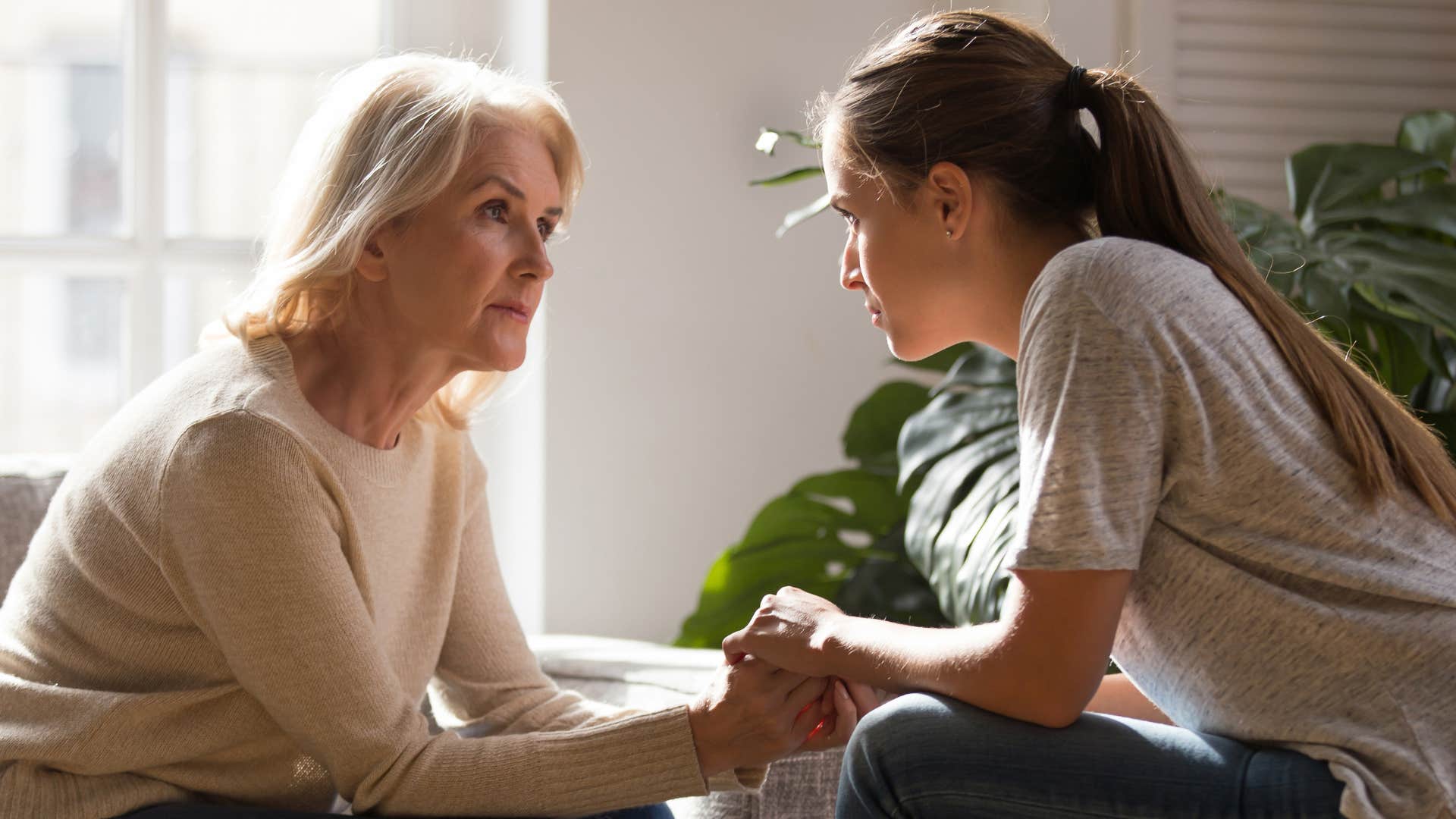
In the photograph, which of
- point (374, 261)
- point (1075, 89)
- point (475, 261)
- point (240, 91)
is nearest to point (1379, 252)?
point (1075, 89)

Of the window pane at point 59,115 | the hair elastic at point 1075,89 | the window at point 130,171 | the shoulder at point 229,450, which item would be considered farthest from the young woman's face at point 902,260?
the window pane at point 59,115

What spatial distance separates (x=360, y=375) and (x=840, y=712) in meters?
0.62

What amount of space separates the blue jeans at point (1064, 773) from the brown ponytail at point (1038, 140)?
314mm

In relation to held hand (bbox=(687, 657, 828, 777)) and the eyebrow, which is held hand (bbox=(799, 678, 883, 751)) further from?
the eyebrow

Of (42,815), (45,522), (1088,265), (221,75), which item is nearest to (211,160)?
(221,75)

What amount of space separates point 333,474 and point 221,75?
4.81ft

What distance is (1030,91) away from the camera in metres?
1.26

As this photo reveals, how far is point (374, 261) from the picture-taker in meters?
1.48

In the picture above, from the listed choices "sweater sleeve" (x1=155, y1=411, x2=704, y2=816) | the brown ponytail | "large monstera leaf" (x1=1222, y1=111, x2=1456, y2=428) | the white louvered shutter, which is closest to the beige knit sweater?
"sweater sleeve" (x1=155, y1=411, x2=704, y2=816)

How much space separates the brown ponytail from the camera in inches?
47.7

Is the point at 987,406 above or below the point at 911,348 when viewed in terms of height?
below

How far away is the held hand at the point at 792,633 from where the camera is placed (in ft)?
4.19

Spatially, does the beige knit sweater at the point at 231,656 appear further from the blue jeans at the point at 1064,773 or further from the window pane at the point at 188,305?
the window pane at the point at 188,305

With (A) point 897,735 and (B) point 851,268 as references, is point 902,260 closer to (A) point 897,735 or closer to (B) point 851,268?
(B) point 851,268
